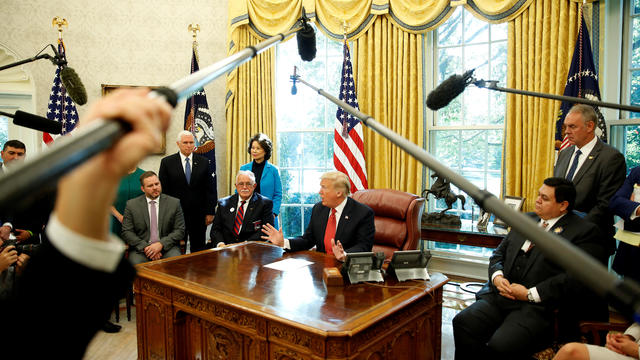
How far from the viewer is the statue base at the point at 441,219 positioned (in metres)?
4.28

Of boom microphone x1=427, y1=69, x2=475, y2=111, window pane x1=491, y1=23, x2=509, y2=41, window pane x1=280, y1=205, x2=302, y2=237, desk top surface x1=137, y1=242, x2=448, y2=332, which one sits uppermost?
window pane x1=491, y1=23, x2=509, y2=41

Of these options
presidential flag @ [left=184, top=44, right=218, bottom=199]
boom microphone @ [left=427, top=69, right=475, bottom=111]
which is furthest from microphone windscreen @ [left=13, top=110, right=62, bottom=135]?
presidential flag @ [left=184, top=44, right=218, bottom=199]

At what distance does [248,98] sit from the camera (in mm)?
5691

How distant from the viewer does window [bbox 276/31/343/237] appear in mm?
5605

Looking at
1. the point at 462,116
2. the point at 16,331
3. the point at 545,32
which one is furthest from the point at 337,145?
the point at 16,331

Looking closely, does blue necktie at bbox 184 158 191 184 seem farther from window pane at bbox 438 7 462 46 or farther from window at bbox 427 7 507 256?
window pane at bbox 438 7 462 46

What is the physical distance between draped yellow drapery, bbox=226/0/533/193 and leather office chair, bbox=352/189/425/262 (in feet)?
4.99

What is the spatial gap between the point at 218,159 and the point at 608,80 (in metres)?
4.78

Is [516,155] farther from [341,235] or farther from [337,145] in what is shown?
[341,235]

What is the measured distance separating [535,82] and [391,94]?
158 cm

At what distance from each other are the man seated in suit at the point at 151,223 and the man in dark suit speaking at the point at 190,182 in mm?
418

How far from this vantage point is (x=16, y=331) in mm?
447

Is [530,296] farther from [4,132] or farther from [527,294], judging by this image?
[4,132]

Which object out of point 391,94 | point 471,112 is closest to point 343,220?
point 391,94
